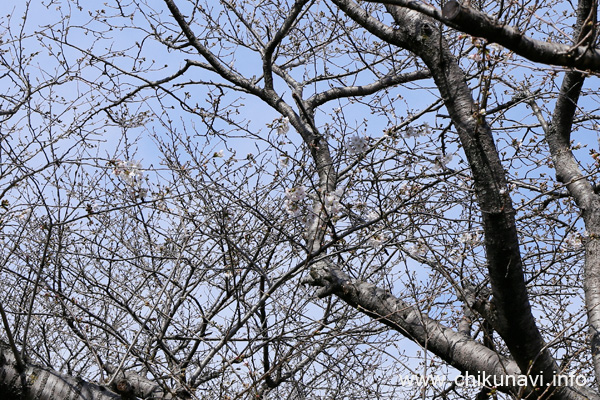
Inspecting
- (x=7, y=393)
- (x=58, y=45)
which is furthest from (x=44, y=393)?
A: (x=58, y=45)

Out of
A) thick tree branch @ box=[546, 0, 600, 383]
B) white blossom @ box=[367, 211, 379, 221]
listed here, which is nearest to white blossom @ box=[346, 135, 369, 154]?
white blossom @ box=[367, 211, 379, 221]

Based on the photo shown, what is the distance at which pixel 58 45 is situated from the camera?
17.3 feet

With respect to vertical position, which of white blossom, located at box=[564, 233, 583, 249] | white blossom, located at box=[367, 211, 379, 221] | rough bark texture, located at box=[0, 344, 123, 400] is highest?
white blossom, located at box=[564, 233, 583, 249]

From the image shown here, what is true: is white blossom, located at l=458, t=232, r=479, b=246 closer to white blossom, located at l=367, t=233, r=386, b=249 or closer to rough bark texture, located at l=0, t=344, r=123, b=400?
white blossom, located at l=367, t=233, r=386, b=249

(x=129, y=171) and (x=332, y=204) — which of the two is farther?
(x=129, y=171)

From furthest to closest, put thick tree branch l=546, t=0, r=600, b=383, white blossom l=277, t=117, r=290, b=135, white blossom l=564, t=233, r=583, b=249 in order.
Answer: white blossom l=564, t=233, r=583, b=249
white blossom l=277, t=117, r=290, b=135
thick tree branch l=546, t=0, r=600, b=383

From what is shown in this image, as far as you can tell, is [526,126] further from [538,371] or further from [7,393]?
[7,393]

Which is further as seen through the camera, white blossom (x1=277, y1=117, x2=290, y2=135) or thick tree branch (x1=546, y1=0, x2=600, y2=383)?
white blossom (x1=277, y1=117, x2=290, y2=135)

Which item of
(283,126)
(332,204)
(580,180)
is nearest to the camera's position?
(332,204)

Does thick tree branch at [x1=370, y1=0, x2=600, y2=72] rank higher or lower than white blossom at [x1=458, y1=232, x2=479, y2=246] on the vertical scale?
lower

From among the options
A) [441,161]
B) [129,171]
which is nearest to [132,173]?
[129,171]

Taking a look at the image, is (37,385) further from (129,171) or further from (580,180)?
(580,180)

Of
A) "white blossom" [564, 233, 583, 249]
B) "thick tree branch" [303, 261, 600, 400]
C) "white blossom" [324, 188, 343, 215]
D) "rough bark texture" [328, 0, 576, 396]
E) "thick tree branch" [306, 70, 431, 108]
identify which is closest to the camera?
"rough bark texture" [328, 0, 576, 396]

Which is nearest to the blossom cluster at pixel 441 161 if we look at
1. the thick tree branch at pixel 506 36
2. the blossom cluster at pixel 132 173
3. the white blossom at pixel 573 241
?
the thick tree branch at pixel 506 36
